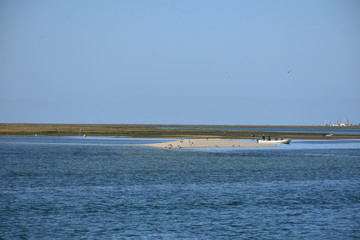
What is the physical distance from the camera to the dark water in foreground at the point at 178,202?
81.7 ft

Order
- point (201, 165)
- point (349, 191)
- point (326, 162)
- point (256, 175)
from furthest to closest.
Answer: point (326, 162)
point (201, 165)
point (256, 175)
point (349, 191)

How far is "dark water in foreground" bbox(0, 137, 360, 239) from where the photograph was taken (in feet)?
81.7

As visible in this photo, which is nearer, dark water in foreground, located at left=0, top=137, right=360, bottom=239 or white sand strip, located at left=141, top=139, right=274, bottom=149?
dark water in foreground, located at left=0, top=137, right=360, bottom=239

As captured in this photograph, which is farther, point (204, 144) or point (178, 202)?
point (204, 144)

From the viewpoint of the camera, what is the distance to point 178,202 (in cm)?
3288

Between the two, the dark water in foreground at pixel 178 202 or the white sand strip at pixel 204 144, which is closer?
the dark water in foreground at pixel 178 202

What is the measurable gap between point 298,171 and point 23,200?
32.1 meters

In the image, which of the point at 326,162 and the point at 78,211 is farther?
the point at 326,162

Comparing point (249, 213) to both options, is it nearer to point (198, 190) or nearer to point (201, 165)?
point (198, 190)

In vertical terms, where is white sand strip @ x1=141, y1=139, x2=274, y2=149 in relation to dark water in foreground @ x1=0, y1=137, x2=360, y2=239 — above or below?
above

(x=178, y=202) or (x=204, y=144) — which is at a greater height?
(x=204, y=144)

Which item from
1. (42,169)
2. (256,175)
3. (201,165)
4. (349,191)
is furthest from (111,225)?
(201,165)

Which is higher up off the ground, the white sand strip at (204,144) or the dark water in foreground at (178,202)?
the white sand strip at (204,144)

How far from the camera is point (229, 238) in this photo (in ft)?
77.2
